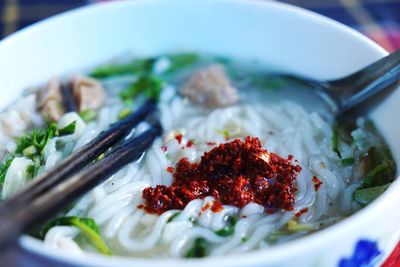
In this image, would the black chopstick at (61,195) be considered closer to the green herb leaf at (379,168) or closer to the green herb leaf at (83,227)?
the green herb leaf at (83,227)

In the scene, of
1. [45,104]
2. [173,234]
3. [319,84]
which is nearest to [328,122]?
[319,84]

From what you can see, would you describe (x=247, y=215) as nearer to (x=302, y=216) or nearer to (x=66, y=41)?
(x=302, y=216)

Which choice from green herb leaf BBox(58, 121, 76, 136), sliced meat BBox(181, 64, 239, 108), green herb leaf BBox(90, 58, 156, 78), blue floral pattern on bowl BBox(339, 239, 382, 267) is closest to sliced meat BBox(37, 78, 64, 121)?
green herb leaf BBox(58, 121, 76, 136)

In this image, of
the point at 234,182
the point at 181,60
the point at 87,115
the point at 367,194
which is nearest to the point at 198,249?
the point at 234,182

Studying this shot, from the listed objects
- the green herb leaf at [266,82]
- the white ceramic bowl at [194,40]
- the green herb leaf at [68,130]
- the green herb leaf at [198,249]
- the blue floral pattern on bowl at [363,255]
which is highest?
the white ceramic bowl at [194,40]

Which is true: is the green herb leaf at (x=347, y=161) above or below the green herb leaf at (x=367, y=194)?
below

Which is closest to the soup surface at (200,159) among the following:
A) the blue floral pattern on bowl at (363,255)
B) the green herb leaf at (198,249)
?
the green herb leaf at (198,249)
